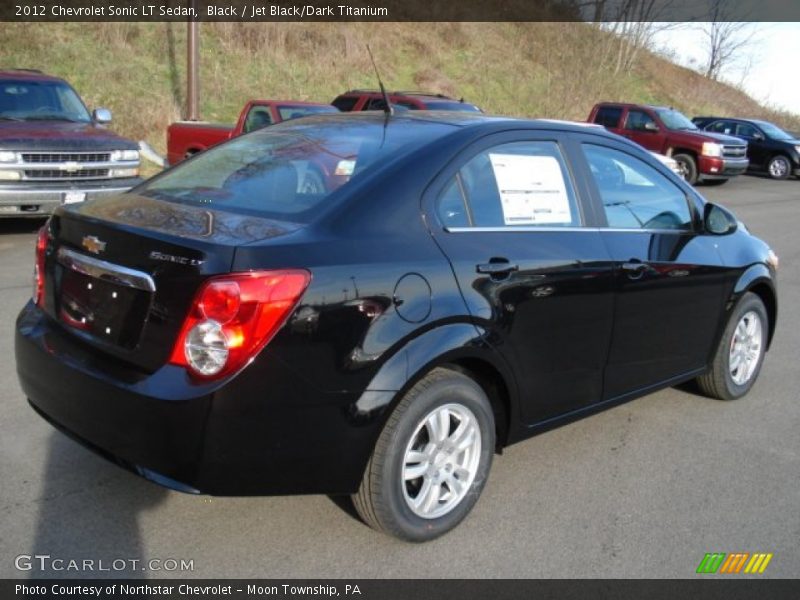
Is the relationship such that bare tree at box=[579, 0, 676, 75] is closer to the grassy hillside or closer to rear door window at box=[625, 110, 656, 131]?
the grassy hillside

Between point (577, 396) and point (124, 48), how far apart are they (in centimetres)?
2112

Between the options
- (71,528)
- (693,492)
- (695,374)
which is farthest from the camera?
(695,374)

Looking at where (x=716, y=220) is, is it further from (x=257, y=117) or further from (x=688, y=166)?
(x=688, y=166)

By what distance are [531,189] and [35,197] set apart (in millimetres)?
6901

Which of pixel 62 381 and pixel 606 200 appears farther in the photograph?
pixel 606 200

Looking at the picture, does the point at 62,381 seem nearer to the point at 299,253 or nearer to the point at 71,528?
the point at 71,528

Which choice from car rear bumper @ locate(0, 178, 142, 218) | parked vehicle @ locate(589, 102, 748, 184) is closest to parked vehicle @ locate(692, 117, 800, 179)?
parked vehicle @ locate(589, 102, 748, 184)

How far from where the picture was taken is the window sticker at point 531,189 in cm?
361

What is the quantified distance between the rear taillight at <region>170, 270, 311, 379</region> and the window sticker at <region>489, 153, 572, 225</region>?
130cm

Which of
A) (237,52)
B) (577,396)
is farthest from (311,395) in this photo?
(237,52)

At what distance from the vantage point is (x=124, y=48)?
71.5ft

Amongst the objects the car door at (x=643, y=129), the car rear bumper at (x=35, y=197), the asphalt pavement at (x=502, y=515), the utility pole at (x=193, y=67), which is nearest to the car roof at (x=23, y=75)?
the car rear bumper at (x=35, y=197)

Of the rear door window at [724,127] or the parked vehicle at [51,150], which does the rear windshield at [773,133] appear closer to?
the rear door window at [724,127]

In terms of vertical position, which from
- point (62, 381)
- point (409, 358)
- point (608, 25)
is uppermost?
point (608, 25)
